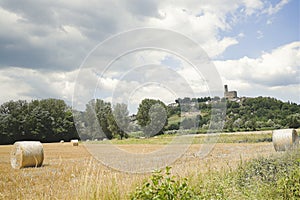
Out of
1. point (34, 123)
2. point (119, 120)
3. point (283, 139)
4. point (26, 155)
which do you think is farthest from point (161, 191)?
point (34, 123)

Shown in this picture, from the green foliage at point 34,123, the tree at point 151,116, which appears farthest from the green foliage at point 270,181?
the green foliage at point 34,123

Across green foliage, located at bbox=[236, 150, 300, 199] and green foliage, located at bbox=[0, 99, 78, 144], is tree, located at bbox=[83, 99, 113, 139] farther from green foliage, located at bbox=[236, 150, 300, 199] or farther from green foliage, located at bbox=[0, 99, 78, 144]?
green foliage, located at bbox=[0, 99, 78, 144]

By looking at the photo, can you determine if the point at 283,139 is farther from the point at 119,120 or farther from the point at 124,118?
the point at 119,120

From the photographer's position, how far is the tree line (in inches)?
414

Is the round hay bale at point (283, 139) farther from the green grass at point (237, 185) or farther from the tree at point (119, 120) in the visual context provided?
the green grass at point (237, 185)

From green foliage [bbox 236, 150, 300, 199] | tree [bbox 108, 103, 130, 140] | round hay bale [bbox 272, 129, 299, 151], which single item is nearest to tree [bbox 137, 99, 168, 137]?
tree [bbox 108, 103, 130, 140]

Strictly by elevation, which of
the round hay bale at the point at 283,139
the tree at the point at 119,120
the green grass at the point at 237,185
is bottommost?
the green grass at the point at 237,185

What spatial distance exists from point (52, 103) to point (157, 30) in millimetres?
64726

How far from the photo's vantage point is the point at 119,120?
10164mm

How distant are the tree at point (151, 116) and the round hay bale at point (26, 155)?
222 inches

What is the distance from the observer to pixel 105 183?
5.53 metres

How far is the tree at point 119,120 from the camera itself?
9.59 m

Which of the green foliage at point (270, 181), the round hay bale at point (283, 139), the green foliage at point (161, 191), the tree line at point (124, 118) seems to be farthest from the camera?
the round hay bale at point (283, 139)

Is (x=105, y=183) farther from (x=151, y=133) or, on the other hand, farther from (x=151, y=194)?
(x=151, y=133)
